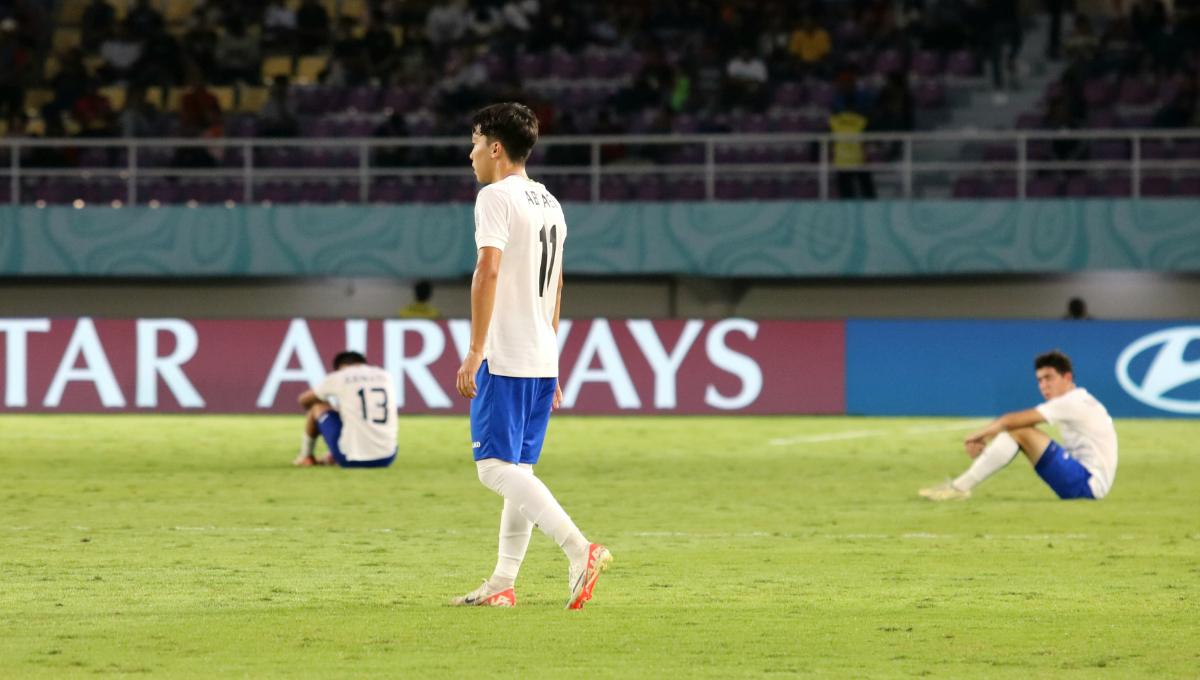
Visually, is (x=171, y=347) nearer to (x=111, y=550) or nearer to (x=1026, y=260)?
(x=1026, y=260)

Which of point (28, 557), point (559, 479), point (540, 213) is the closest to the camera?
point (540, 213)

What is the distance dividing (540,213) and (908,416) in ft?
56.3

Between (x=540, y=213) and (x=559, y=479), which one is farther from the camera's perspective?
(x=559, y=479)

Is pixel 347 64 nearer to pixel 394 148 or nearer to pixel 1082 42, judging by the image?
pixel 394 148

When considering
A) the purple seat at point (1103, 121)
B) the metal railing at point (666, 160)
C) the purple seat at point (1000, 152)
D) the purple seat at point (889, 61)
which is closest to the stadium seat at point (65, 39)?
the metal railing at point (666, 160)

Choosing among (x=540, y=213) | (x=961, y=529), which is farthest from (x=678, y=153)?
(x=540, y=213)

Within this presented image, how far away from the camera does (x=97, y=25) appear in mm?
31625

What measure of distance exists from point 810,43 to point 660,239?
3.93m

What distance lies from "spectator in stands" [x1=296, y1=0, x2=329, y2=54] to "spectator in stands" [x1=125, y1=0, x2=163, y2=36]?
2282 millimetres

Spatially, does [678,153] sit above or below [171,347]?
above

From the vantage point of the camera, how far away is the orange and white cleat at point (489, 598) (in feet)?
27.8

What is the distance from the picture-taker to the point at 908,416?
24.8 m

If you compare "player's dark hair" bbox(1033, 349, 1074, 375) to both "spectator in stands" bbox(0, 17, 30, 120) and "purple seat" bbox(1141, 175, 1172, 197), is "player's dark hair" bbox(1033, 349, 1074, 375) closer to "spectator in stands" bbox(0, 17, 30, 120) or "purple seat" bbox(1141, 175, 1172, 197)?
"purple seat" bbox(1141, 175, 1172, 197)

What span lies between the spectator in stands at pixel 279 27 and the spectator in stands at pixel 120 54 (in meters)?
2.00
